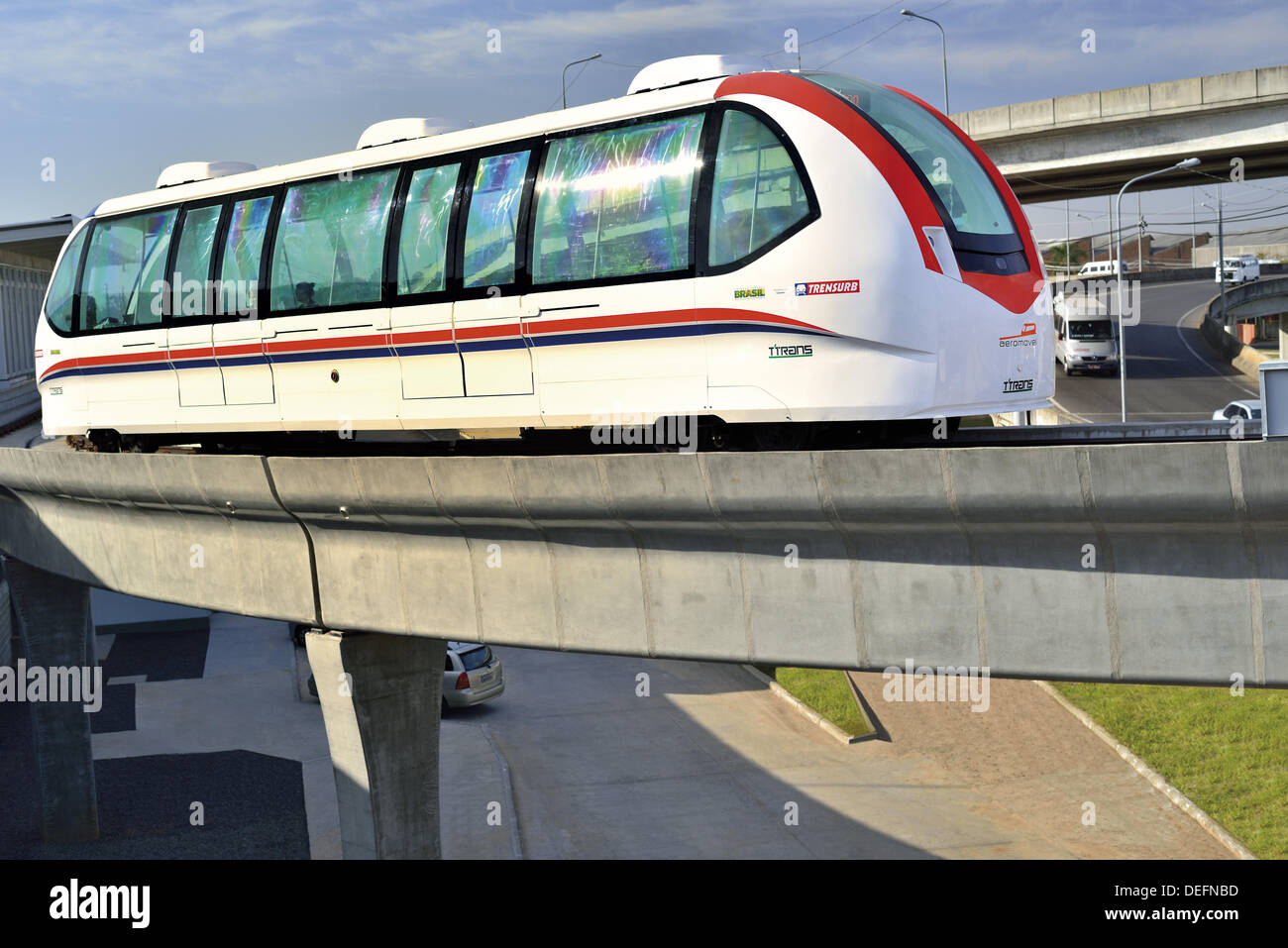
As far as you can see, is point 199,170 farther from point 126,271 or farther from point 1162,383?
point 1162,383

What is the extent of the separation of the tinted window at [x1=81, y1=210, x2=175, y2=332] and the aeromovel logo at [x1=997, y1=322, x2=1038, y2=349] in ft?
33.3

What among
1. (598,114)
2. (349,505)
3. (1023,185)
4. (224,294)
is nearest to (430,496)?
(349,505)

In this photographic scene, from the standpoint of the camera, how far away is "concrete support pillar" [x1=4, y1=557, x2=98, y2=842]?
21453mm

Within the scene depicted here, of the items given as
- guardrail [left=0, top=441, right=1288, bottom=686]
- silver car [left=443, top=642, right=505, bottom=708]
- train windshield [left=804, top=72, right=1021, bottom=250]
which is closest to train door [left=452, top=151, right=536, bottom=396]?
guardrail [left=0, top=441, right=1288, bottom=686]

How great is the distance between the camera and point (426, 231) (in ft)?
40.7

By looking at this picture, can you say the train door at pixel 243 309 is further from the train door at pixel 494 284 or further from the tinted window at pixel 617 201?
the tinted window at pixel 617 201

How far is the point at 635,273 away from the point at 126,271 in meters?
8.39

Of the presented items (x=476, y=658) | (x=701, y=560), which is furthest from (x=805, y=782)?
(x=701, y=560)

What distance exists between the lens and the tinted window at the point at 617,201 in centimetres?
1046

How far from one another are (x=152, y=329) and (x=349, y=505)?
4.59m

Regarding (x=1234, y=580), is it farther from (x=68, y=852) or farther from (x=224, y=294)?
(x=68, y=852)

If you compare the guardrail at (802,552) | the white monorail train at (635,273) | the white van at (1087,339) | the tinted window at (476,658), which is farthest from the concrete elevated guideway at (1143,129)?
the guardrail at (802,552)

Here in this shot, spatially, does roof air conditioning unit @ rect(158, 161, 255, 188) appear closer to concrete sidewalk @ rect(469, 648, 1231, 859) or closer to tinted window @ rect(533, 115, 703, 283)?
tinted window @ rect(533, 115, 703, 283)
